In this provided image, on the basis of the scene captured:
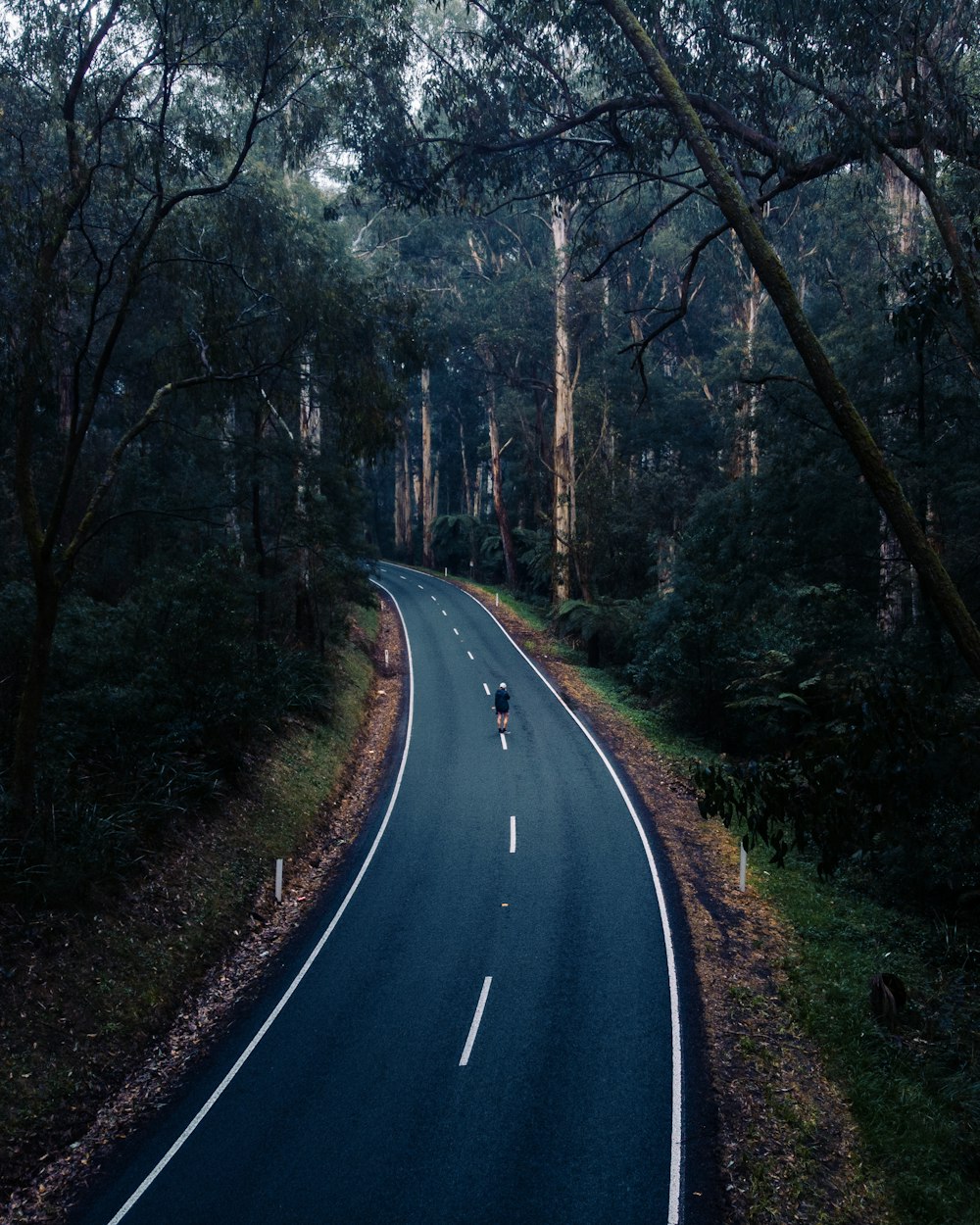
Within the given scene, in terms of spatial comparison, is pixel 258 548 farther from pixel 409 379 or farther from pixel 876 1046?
pixel 876 1046

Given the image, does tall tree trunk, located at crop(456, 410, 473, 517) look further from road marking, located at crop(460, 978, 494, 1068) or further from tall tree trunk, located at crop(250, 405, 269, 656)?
road marking, located at crop(460, 978, 494, 1068)

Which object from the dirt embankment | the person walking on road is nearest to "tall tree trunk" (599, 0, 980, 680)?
the dirt embankment

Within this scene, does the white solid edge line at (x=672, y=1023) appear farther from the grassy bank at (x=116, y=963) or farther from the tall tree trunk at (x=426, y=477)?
the tall tree trunk at (x=426, y=477)

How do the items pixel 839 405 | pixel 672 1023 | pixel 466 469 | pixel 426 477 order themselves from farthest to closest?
1. pixel 466 469
2. pixel 426 477
3. pixel 672 1023
4. pixel 839 405

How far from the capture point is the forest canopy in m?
8.84

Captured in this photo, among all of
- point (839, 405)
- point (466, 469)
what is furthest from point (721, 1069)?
point (466, 469)

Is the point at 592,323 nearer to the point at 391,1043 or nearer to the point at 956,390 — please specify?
the point at 956,390

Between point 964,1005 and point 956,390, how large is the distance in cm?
1077

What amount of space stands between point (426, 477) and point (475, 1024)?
151ft

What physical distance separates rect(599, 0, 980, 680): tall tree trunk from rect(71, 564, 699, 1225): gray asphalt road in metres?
5.55

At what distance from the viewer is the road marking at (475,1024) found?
32.0 ft

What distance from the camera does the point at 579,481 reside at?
118ft

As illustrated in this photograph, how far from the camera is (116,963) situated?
10.7m

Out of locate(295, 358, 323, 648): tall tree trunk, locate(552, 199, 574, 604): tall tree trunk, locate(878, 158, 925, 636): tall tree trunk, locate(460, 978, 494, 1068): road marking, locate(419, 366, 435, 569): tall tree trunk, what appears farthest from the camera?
locate(419, 366, 435, 569): tall tree trunk
